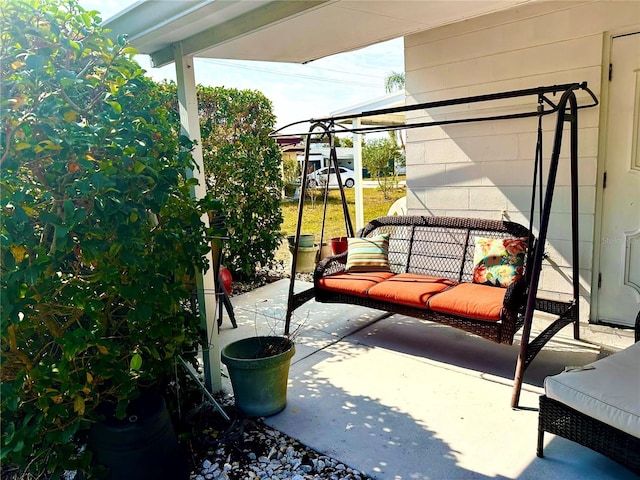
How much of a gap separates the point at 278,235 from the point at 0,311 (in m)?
4.10

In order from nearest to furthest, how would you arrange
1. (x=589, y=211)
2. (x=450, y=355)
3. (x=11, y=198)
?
(x=11, y=198)
(x=450, y=355)
(x=589, y=211)

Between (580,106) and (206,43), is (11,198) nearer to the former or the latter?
(206,43)

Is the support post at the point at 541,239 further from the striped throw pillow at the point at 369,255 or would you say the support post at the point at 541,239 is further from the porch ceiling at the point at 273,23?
the striped throw pillow at the point at 369,255

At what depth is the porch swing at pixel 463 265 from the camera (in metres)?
2.70

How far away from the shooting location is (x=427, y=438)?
2350 mm

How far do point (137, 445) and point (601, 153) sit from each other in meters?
3.68

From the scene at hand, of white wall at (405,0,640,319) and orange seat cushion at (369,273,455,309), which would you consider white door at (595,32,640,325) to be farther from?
orange seat cushion at (369,273,455,309)

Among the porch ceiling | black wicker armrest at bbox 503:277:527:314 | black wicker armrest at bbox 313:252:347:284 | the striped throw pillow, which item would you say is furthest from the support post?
black wicker armrest at bbox 313:252:347:284

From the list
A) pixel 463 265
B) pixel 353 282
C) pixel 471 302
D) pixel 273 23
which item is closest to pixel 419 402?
pixel 471 302

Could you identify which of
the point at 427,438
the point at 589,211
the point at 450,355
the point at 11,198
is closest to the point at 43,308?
the point at 11,198

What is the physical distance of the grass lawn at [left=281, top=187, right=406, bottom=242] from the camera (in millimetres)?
9391

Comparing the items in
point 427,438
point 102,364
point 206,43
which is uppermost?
point 206,43

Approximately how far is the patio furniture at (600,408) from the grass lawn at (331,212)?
6100mm

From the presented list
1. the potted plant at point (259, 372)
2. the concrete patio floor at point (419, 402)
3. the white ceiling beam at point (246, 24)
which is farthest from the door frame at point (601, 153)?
the potted plant at point (259, 372)
